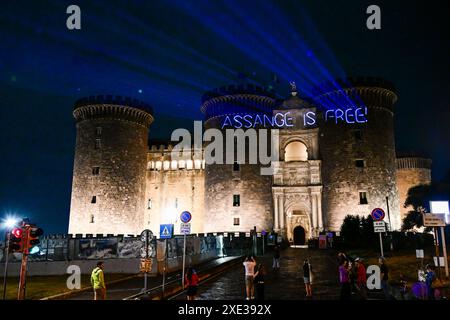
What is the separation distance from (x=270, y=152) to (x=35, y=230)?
3429cm

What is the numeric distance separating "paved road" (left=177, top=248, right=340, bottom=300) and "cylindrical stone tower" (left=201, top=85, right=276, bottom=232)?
62.7 feet

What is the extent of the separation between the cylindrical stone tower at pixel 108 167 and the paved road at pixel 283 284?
973 inches

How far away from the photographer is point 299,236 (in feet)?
163

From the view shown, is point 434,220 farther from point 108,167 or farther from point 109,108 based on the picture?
point 109,108

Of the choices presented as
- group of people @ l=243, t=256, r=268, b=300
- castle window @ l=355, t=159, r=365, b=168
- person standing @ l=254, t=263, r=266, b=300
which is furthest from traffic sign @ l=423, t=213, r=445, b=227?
castle window @ l=355, t=159, r=365, b=168

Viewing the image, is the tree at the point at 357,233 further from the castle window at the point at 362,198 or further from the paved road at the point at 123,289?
the paved road at the point at 123,289

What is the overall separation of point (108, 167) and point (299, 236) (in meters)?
23.4

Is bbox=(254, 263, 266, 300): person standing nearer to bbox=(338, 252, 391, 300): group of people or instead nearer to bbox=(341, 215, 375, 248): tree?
bbox=(338, 252, 391, 300): group of people

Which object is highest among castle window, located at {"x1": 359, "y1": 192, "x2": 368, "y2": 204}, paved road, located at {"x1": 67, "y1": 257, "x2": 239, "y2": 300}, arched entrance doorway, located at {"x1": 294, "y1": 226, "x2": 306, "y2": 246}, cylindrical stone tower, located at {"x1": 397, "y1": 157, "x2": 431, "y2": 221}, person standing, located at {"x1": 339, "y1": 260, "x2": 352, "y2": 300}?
cylindrical stone tower, located at {"x1": 397, "y1": 157, "x2": 431, "y2": 221}

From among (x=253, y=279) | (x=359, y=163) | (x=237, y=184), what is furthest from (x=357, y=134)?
(x=253, y=279)

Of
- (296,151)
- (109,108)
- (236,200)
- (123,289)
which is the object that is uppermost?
(109,108)

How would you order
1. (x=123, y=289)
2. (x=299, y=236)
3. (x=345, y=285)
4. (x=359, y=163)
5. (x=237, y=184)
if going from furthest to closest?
(x=299, y=236) → (x=237, y=184) → (x=359, y=163) → (x=123, y=289) → (x=345, y=285)

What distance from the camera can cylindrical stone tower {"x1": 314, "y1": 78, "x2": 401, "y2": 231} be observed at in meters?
43.9
